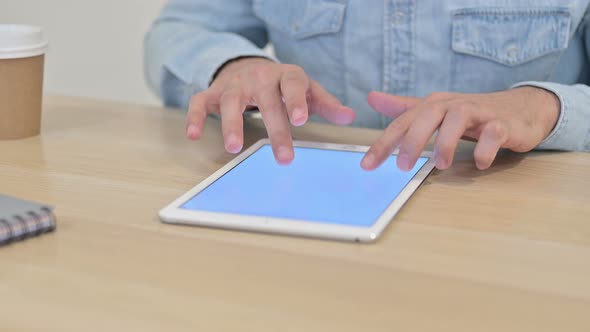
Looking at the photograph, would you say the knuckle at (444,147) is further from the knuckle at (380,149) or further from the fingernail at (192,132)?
the fingernail at (192,132)

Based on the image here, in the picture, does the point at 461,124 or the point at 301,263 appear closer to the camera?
the point at 301,263

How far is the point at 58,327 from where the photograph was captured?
45 cm

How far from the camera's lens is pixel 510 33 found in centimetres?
102

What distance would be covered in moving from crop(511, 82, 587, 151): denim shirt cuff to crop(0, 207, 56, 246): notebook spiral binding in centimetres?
53

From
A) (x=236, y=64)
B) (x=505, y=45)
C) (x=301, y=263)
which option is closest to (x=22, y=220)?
(x=301, y=263)

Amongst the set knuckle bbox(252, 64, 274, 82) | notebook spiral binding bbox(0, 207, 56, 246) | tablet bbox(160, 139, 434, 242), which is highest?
knuckle bbox(252, 64, 274, 82)

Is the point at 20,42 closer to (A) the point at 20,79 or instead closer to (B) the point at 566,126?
(A) the point at 20,79

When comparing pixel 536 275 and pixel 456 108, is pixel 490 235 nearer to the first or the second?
pixel 536 275

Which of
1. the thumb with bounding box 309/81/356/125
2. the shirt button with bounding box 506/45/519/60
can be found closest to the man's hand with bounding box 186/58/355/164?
the thumb with bounding box 309/81/356/125

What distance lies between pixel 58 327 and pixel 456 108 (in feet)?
1.46

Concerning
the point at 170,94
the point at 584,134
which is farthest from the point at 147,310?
the point at 170,94

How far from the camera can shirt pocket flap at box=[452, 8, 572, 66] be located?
100cm

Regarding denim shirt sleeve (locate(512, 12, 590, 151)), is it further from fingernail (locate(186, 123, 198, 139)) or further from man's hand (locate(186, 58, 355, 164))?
fingernail (locate(186, 123, 198, 139))

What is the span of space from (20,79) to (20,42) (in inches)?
1.8
